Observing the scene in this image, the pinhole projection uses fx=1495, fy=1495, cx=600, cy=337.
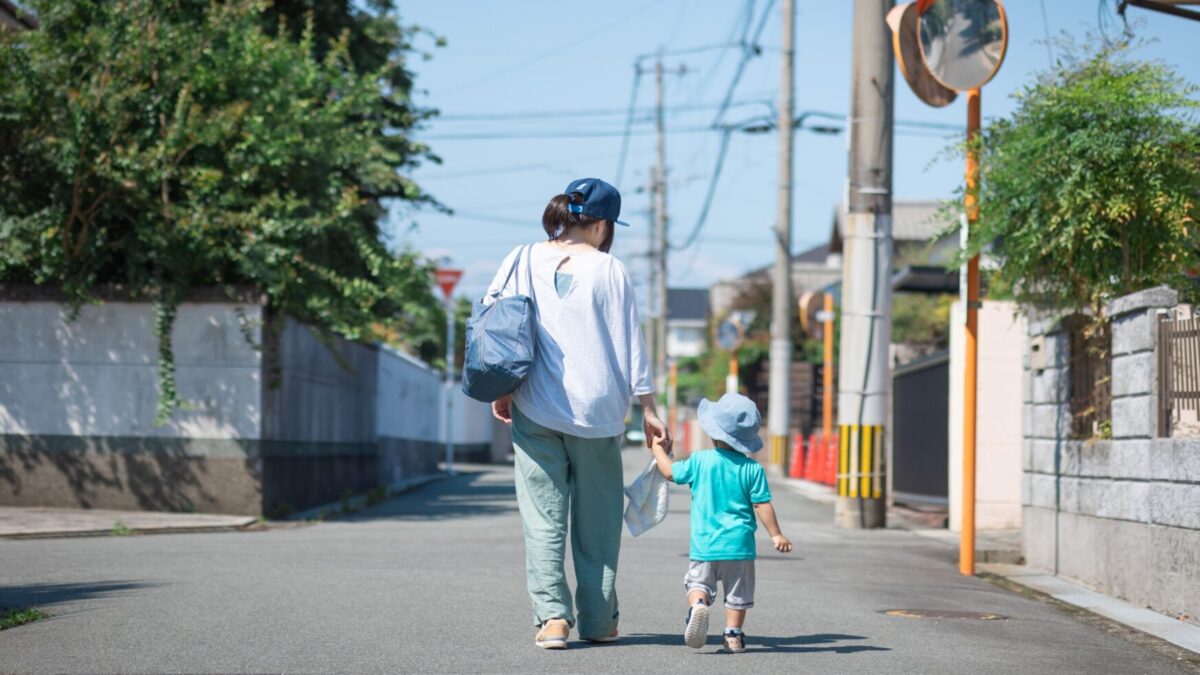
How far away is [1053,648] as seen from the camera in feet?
23.0

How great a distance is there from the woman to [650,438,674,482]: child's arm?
0.04 meters

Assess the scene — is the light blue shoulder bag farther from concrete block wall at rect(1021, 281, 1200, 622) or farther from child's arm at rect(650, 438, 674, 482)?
concrete block wall at rect(1021, 281, 1200, 622)

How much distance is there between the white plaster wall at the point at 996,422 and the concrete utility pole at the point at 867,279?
0.80 metres

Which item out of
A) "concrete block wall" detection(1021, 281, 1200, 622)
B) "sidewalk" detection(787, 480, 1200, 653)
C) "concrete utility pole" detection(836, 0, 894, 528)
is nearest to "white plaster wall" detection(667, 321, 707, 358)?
"sidewalk" detection(787, 480, 1200, 653)

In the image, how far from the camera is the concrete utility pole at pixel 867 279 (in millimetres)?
15367

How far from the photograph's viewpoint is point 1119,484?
31.2 ft

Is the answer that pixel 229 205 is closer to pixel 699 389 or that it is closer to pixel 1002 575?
pixel 1002 575

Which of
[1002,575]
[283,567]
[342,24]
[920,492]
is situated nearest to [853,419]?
[920,492]

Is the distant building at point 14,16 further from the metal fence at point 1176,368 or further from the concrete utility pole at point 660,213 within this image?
the concrete utility pole at point 660,213

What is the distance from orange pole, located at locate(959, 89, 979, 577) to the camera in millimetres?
10766

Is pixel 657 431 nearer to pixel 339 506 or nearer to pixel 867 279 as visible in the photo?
pixel 867 279

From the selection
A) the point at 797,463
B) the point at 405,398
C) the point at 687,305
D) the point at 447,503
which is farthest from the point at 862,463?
the point at 687,305

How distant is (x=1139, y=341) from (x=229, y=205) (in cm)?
856

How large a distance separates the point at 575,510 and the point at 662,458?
1.40 feet
